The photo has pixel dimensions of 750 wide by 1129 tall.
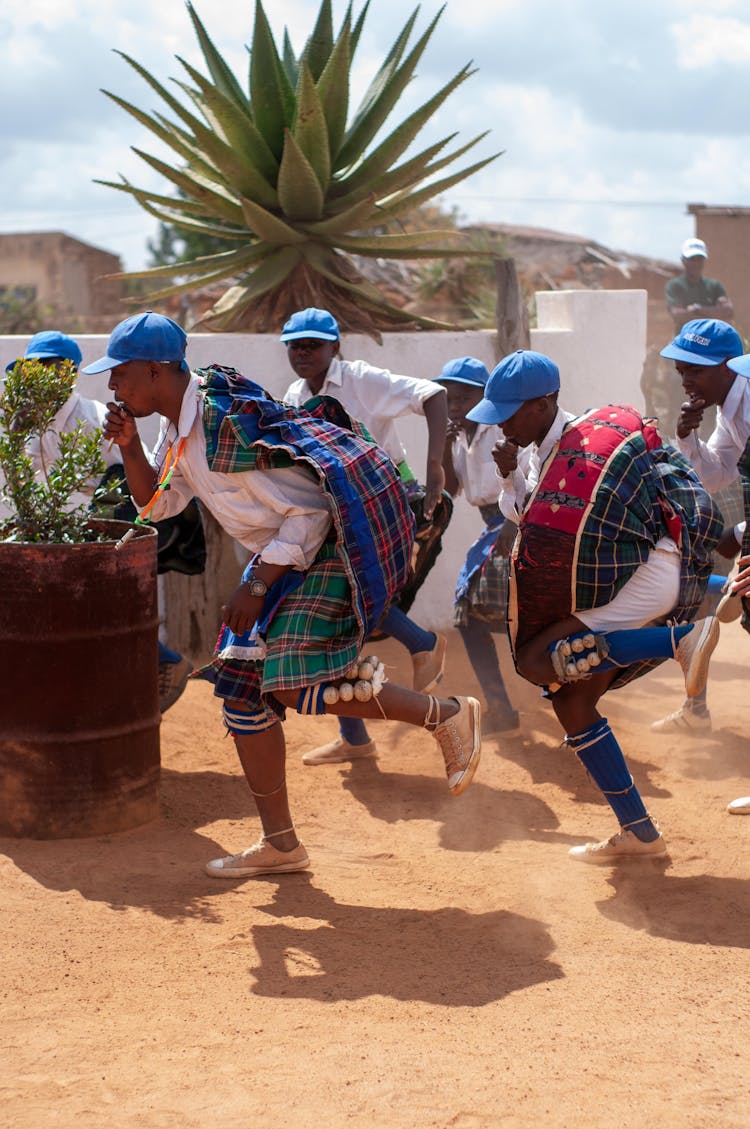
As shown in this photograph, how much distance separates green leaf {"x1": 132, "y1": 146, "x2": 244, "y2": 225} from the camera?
871cm

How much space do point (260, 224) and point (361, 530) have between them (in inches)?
186

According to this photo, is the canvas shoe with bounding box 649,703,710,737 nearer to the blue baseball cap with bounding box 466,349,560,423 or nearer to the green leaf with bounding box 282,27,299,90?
the blue baseball cap with bounding box 466,349,560,423

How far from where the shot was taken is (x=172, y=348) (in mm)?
4305

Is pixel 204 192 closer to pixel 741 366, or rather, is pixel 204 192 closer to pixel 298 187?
pixel 298 187

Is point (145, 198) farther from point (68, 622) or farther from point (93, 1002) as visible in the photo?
point (93, 1002)

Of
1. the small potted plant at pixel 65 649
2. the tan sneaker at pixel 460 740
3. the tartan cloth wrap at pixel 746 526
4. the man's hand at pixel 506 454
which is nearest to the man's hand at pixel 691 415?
the tartan cloth wrap at pixel 746 526

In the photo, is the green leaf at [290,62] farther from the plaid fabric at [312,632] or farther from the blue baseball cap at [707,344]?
the plaid fabric at [312,632]

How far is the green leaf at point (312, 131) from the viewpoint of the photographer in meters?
8.34

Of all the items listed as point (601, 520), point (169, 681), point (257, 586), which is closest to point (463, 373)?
point (169, 681)

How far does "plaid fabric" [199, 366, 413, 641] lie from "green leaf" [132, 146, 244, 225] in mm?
4688

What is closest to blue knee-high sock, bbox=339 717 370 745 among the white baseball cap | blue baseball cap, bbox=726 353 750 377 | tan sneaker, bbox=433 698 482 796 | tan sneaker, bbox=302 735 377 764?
tan sneaker, bbox=302 735 377 764

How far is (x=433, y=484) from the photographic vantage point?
6.44 metres

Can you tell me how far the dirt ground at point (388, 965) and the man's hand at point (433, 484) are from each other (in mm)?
1308

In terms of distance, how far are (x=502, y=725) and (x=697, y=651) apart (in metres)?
2.56
